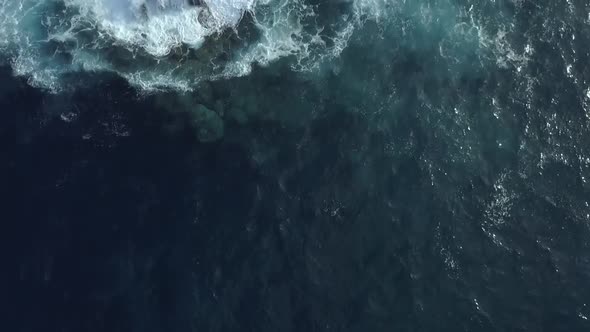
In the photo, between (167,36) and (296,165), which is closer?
(296,165)

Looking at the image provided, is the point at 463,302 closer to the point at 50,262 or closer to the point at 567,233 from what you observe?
the point at 567,233

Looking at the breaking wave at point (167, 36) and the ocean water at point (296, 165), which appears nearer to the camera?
the ocean water at point (296, 165)

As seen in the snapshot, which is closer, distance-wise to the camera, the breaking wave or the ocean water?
the ocean water

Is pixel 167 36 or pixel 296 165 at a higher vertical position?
pixel 167 36
